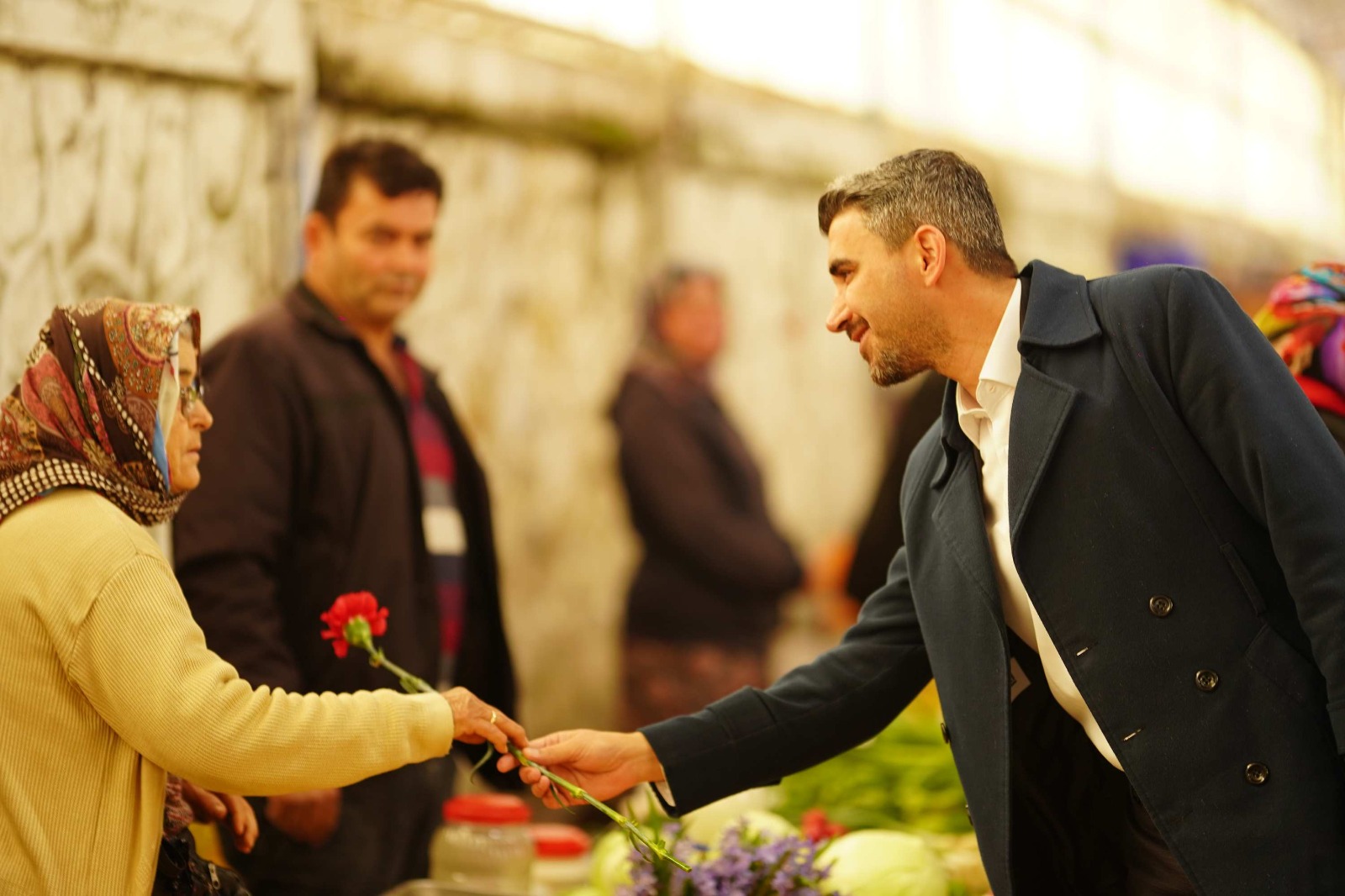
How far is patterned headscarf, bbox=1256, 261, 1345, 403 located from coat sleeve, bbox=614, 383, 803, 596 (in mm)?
3045

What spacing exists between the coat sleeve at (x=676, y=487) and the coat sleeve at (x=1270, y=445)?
12.0 feet

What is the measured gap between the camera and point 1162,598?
5.53ft

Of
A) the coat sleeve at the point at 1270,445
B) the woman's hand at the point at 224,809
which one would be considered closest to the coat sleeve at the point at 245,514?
Result: the woman's hand at the point at 224,809

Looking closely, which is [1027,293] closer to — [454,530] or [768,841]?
[768,841]

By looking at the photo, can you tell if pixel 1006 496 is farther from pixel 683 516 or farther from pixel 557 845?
pixel 683 516

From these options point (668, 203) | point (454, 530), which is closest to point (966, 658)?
point (454, 530)

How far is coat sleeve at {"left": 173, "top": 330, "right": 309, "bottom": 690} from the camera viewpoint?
2.73m

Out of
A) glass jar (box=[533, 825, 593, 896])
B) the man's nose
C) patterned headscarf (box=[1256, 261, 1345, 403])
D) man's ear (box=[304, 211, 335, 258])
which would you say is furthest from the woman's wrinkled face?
patterned headscarf (box=[1256, 261, 1345, 403])

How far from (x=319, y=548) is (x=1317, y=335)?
6.95ft

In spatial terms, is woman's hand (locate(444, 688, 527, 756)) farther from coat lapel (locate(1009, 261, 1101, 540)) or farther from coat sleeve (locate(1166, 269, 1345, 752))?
coat sleeve (locate(1166, 269, 1345, 752))

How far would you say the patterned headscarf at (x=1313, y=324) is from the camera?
2389 mm

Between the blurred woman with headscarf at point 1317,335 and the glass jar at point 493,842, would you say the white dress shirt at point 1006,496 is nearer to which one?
the blurred woman with headscarf at point 1317,335

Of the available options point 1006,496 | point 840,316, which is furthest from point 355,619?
point 1006,496

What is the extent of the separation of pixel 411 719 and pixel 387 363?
181 cm
